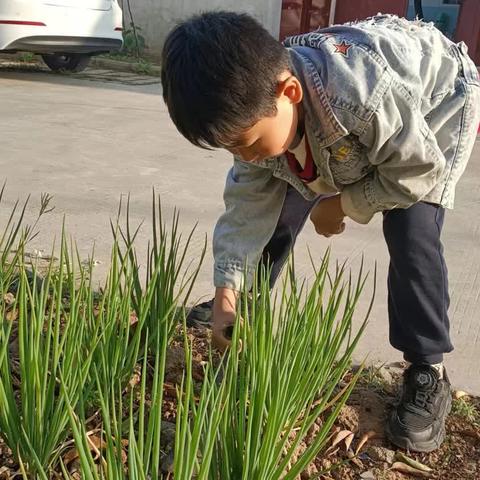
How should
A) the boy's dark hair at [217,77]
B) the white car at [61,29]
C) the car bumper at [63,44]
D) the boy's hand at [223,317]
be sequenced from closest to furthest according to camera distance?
1. the boy's dark hair at [217,77]
2. the boy's hand at [223,317]
3. the white car at [61,29]
4. the car bumper at [63,44]

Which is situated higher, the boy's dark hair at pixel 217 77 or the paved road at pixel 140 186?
the boy's dark hair at pixel 217 77

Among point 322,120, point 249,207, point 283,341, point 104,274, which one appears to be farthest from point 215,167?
point 283,341

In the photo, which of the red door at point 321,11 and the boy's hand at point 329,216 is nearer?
the boy's hand at point 329,216

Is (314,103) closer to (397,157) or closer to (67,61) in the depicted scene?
(397,157)

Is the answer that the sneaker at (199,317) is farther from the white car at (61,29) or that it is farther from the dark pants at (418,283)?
the white car at (61,29)

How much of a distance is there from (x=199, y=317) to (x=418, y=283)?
61cm

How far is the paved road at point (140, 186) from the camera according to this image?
2205 millimetres

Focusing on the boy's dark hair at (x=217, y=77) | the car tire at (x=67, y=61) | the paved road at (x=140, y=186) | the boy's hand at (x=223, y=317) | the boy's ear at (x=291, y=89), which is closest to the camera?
the boy's dark hair at (x=217, y=77)

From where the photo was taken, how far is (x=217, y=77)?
3.68 ft

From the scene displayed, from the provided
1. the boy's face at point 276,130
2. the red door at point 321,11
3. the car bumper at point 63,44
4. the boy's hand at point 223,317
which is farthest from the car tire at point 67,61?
the boy's face at point 276,130

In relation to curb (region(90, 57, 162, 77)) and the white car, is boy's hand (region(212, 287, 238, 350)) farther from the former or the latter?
curb (region(90, 57, 162, 77))

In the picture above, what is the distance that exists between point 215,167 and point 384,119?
2.37 meters

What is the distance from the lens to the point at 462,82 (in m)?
1.52

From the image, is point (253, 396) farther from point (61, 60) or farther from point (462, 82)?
point (61, 60)
